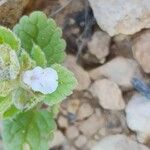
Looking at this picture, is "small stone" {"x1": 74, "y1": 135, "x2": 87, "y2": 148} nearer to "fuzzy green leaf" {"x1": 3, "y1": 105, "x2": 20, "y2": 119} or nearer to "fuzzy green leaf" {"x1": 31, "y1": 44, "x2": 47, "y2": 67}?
"fuzzy green leaf" {"x1": 3, "y1": 105, "x2": 20, "y2": 119}

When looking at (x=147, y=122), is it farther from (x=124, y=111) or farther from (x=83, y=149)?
(x=83, y=149)

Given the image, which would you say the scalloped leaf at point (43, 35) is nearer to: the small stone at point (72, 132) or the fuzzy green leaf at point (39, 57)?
the fuzzy green leaf at point (39, 57)

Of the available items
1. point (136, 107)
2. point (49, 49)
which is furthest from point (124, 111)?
point (49, 49)

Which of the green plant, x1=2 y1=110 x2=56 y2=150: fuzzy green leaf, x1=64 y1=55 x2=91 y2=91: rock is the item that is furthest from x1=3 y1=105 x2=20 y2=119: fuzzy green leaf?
x1=64 y1=55 x2=91 y2=91: rock

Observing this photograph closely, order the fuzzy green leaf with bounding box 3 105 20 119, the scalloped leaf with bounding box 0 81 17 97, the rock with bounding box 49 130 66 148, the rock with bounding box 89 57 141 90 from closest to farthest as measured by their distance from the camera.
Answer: the scalloped leaf with bounding box 0 81 17 97 → the fuzzy green leaf with bounding box 3 105 20 119 → the rock with bounding box 89 57 141 90 → the rock with bounding box 49 130 66 148

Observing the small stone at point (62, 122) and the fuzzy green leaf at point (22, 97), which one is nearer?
the fuzzy green leaf at point (22, 97)

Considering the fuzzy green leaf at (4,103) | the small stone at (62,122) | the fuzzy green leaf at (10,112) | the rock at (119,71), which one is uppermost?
the fuzzy green leaf at (4,103)

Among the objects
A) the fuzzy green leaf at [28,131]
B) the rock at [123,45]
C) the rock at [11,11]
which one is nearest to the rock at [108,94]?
the rock at [123,45]
